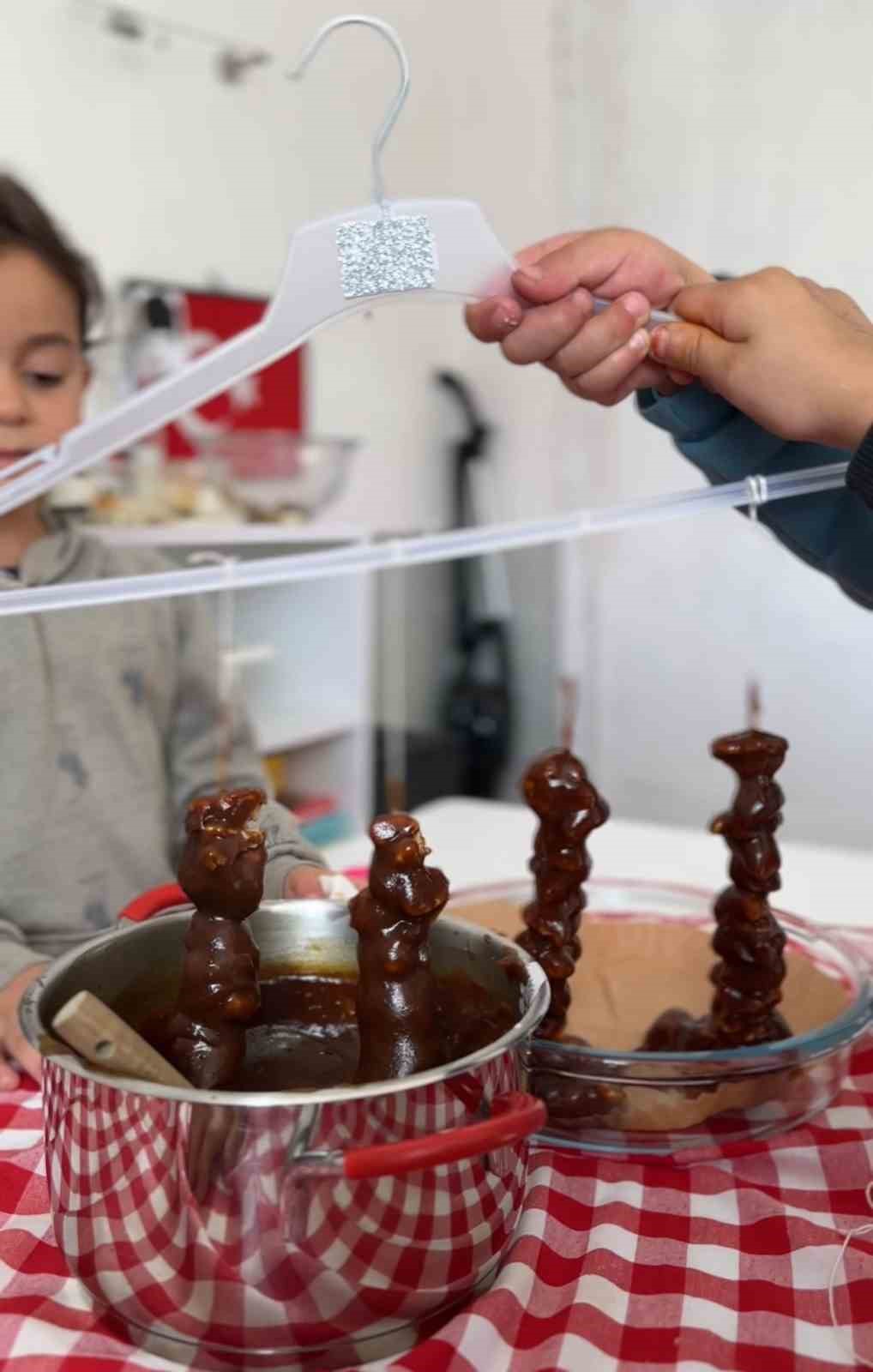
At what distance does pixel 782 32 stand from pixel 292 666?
1597mm

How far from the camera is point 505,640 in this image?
306 cm

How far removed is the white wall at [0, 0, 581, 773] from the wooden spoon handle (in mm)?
1868

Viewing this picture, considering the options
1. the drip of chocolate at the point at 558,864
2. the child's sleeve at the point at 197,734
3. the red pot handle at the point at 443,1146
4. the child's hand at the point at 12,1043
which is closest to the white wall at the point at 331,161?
the child's sleeve at the point at 197,734

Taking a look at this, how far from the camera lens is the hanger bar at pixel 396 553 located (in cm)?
61

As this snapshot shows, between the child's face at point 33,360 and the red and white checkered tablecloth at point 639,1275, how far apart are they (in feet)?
2.18

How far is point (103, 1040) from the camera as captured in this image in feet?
1.54

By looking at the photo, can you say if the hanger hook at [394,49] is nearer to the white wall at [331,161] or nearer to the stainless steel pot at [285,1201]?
the stainless steel pot at [285,1201]

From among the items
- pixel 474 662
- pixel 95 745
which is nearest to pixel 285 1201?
pixel 95 745

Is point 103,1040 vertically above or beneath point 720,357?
beneath

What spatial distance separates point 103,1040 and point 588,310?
547mm

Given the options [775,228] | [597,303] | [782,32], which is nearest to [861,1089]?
[597,303]

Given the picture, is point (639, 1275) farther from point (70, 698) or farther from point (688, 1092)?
point (70, 698)

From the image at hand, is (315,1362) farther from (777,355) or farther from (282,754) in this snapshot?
(282,754)

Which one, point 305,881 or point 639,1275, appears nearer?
point 639,1275
